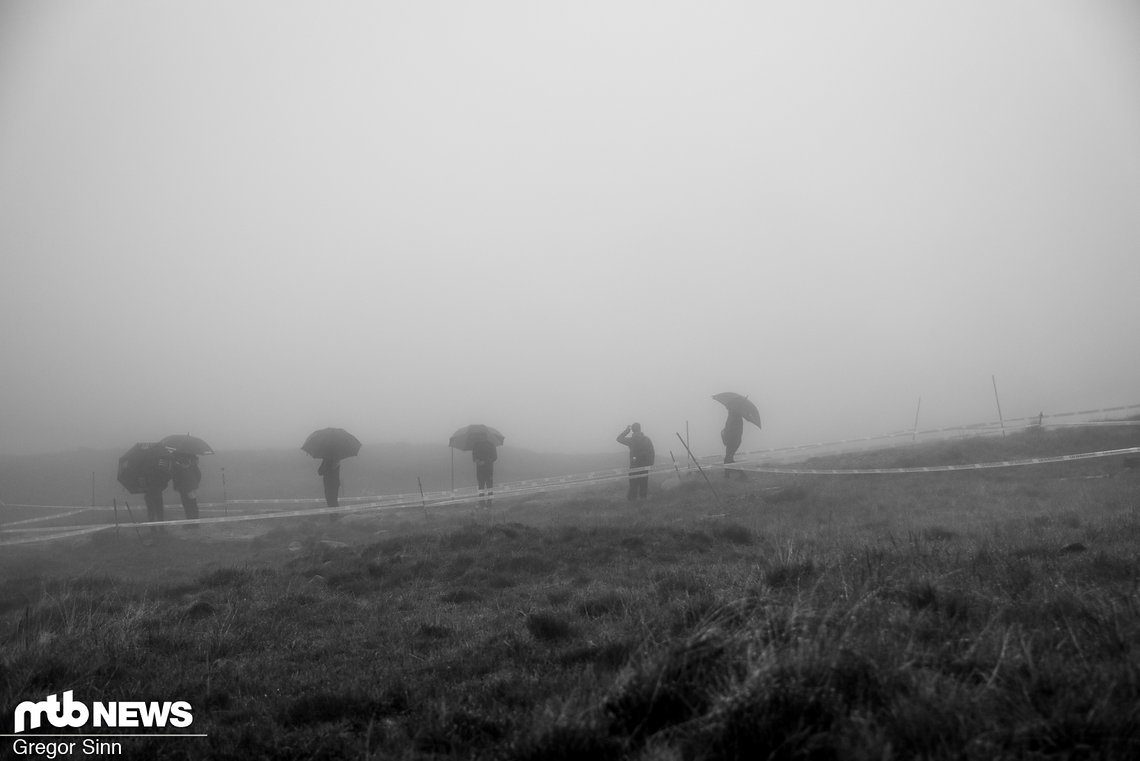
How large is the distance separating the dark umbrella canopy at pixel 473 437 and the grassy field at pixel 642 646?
14.9 m

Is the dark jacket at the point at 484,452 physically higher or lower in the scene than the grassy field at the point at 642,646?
higher

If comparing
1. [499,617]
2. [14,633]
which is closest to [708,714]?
[499,617]

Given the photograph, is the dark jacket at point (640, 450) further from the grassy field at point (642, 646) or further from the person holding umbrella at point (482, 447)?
the grassy field at point (642, 646)

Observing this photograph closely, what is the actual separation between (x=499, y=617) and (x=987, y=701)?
18.9ft

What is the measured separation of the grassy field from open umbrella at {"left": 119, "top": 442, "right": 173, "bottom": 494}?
14.5 metres

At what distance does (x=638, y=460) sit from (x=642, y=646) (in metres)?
21.8

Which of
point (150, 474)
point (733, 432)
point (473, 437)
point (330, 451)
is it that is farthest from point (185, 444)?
point (733, 432)

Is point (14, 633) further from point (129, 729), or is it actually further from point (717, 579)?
point (717, 579)

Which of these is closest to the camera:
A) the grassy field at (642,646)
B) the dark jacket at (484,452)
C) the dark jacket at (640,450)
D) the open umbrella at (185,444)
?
the grassy field at (642,646)

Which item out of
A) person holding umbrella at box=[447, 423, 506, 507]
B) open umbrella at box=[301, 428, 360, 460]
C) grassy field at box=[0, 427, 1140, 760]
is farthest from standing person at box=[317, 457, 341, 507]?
grassy field at box=[0, 427, 1140, 760]

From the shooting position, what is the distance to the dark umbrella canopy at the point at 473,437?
29156 millimetres

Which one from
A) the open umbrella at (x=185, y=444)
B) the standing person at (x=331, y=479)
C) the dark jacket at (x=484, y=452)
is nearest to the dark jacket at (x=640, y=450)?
the dark jacket at (x=484, y=452)

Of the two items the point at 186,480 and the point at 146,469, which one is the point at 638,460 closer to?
the point at 186,480

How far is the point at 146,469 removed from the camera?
1063 inches
